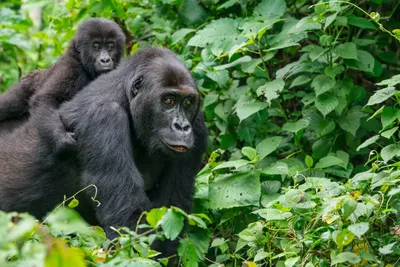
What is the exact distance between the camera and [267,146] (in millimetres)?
5578

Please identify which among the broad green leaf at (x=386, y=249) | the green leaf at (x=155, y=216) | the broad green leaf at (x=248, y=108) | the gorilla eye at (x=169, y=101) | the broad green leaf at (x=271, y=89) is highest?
the green leaf at (x=155, y=216)

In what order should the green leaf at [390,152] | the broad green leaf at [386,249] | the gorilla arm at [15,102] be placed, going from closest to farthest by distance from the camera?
the broad green leaf at [386,249]
the green leaf at [390,152]
the gorilla arm at [15,102]

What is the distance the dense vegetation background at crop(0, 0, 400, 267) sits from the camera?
159 inches

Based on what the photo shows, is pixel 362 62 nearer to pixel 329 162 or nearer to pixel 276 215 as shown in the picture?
pixel 329 162

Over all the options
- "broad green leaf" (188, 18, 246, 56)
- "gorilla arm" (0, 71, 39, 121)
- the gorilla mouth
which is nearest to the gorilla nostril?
the gorilla mouth

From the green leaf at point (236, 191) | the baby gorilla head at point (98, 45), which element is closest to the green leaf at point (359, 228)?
the green leaf at point (236, 191)

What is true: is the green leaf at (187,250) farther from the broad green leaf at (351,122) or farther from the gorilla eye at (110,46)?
the gorilla eye at (110,46)

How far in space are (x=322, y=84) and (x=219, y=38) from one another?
36.5 inches

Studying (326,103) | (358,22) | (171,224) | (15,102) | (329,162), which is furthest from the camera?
(15,102)

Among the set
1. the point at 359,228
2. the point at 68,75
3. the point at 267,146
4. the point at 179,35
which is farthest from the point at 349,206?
the point at 179,35

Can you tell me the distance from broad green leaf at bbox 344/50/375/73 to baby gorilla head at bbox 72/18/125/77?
5.96ft

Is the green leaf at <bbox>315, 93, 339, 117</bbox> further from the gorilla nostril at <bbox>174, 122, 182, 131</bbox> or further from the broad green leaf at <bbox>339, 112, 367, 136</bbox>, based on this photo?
the gorilla nostril at <bbox>174, 122, 182, 131</bbox>

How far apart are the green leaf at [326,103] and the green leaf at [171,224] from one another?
2477 millimetres

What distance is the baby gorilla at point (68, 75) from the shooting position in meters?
5.38
